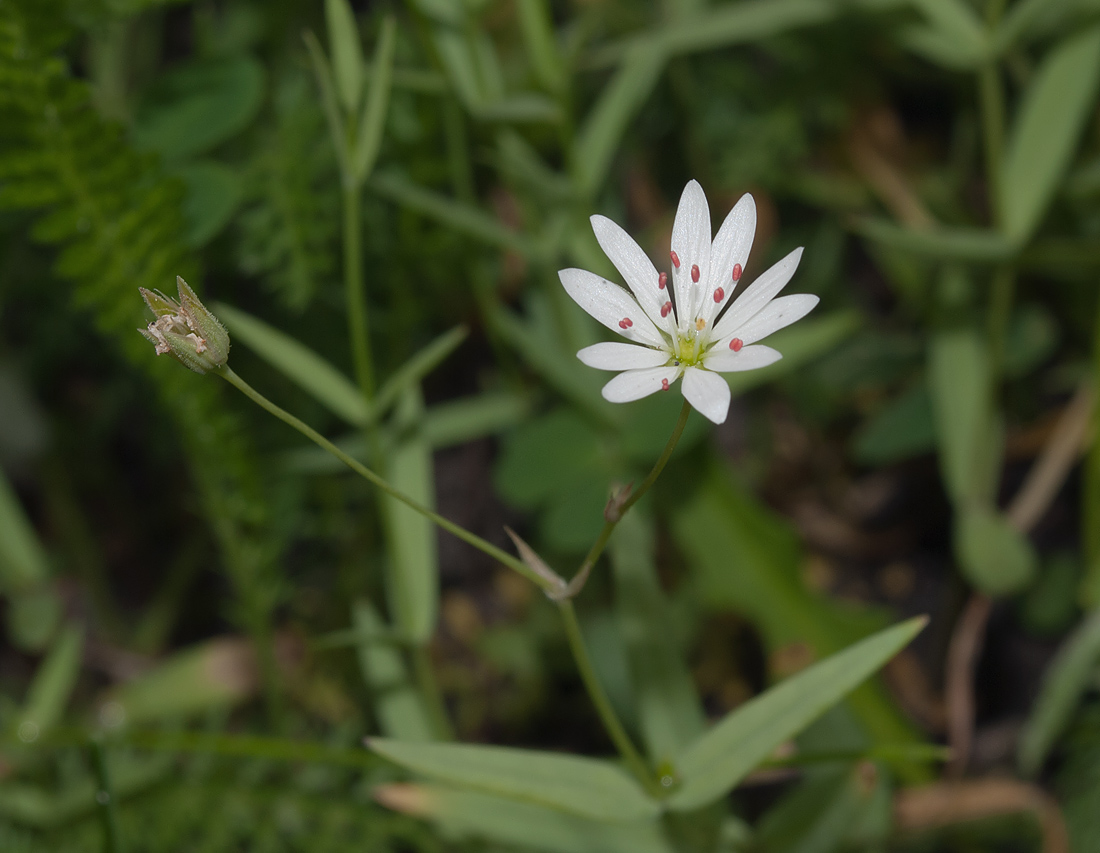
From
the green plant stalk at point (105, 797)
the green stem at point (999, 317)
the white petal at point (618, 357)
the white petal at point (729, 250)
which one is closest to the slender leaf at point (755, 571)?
the green stem at point (999, 317)

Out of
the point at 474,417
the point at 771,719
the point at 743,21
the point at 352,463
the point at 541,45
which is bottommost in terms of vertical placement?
the point at 771,719

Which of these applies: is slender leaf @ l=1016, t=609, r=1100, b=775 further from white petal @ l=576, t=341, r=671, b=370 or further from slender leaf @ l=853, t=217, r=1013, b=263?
white petal @ l=576, t=341, r=671, b=370

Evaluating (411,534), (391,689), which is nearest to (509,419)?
(411,534)

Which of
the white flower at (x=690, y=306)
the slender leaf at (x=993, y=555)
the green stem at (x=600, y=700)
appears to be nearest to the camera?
the white flower at (x=690, y=306)

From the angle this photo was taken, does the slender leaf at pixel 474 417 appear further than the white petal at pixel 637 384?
Yes

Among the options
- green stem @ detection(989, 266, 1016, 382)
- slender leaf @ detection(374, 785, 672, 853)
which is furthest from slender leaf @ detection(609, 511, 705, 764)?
green stem @ detection(989, 266, 1016, 382)

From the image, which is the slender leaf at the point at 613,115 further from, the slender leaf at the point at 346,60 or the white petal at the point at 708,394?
the white petal at the point at 708,394

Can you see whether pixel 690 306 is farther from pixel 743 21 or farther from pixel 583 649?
pixel 743 21
